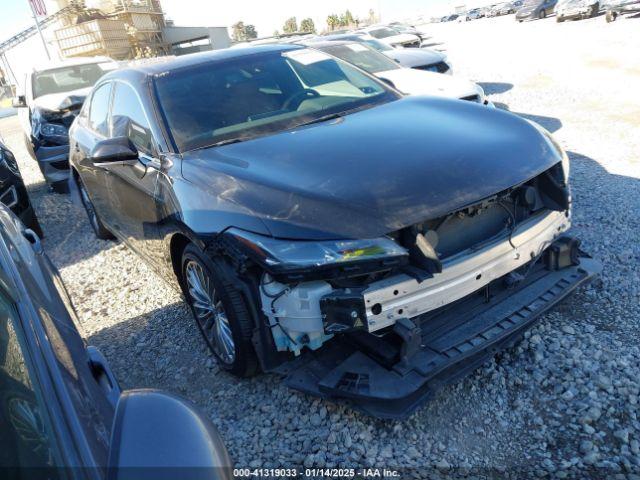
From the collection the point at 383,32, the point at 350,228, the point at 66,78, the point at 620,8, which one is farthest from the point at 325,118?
the point at 620,8

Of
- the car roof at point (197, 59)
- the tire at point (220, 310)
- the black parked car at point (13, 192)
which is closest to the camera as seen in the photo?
the tire at point (220, 310)

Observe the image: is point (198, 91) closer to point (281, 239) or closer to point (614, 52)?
point (281, 239)

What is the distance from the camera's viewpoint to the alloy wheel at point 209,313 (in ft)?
9.10

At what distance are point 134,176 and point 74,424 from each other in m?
2.50

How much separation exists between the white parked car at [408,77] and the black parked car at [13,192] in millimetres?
3763

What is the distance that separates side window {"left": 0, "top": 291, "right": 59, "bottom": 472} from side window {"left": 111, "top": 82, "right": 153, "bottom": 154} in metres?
2.12

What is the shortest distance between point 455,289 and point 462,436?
69cm

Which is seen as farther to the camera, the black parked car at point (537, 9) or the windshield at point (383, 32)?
the black parked car at point (537, 9)

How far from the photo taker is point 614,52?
12656 millimetres

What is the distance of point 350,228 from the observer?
2.15 m

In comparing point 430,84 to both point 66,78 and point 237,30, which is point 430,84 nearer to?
point 66,78

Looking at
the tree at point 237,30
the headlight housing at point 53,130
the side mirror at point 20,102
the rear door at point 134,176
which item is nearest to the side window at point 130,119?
the rear door at point 134,176

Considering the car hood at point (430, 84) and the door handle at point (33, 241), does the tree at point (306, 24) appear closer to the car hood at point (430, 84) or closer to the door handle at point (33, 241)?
the car hood at point (430, 84)

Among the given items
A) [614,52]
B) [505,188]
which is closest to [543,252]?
[505,188]
